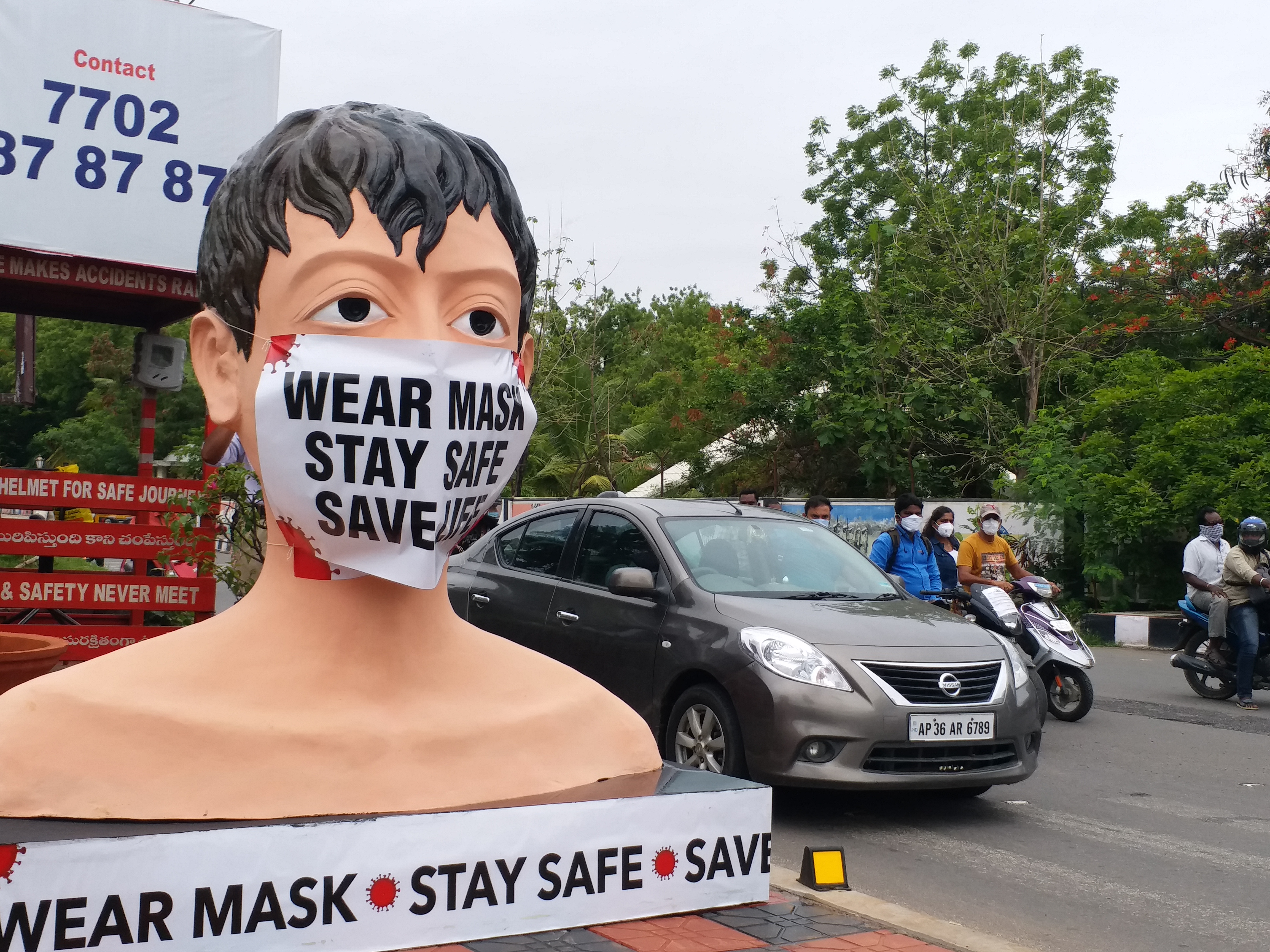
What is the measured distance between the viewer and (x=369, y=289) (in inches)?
117

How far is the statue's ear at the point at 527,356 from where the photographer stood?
3439 mm

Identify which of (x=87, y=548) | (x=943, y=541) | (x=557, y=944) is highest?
(x=943, y=541)

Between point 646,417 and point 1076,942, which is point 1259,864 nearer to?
point 1076,942

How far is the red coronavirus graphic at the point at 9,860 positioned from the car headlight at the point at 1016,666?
523 cm

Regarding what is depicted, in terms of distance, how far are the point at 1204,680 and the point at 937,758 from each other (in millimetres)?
6405

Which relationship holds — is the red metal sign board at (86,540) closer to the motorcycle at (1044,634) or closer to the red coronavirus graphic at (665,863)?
the motorcycle at (1044,634)

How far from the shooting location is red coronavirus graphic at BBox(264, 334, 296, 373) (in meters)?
2.97

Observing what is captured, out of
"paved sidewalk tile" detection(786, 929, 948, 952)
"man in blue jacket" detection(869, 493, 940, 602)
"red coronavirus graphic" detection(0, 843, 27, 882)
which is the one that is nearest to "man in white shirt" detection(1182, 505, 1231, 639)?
"man in blue jacket" detection(869, 493, 940, 602)

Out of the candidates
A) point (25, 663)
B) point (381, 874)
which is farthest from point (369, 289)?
point (25, 663)

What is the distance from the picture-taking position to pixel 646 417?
31641 millimetres

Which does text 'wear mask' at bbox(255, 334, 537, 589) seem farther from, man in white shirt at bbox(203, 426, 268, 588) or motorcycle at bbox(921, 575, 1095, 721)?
motorcycle at bbox(921, 575, 1095, 721)

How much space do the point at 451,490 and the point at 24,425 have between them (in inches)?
1904

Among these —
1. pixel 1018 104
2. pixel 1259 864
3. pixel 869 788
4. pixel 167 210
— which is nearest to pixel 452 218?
pixel 869 788

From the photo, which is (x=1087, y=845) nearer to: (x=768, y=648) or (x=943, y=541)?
(x=768, y=648)
